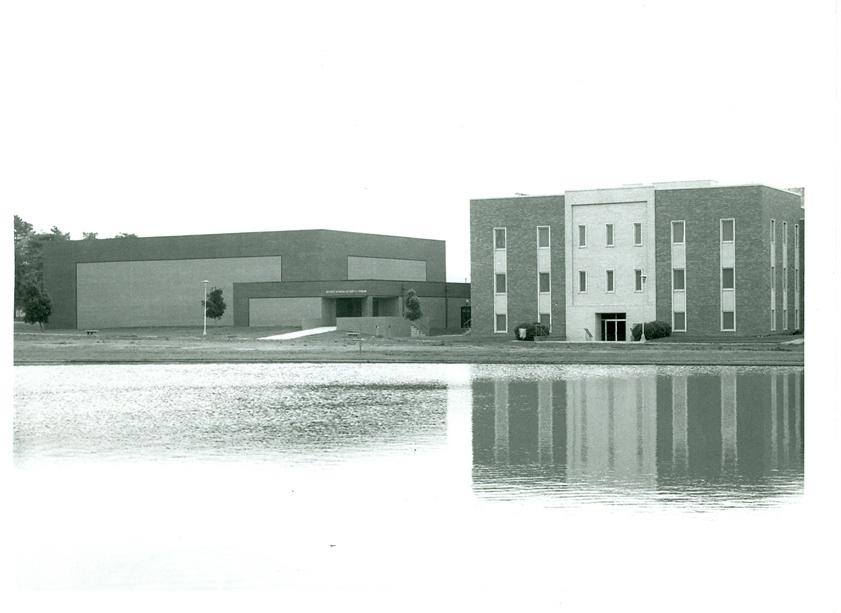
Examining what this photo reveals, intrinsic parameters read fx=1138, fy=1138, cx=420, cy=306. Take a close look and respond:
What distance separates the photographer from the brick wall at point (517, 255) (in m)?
69.6

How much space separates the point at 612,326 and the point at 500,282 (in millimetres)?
7656

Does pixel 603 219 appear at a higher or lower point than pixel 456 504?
higher

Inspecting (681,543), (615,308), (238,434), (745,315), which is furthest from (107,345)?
(681,543)

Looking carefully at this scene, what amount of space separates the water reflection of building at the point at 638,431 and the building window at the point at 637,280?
119 ft

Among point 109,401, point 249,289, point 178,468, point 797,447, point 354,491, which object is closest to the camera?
point 354,491

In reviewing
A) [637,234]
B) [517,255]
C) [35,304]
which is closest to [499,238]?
[517,255]

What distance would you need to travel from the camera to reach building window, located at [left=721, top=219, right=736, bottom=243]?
63438 millimetres

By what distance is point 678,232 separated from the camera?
2584 inches

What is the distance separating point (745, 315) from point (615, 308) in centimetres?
787

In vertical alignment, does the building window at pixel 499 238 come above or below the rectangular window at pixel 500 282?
above

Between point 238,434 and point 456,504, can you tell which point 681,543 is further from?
point 238,434

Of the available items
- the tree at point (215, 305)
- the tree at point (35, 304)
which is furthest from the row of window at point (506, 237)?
the tree at point (35, 304)

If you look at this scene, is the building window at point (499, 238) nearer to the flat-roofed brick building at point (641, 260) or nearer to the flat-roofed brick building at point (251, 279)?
the flat-roofed brick building at point (641, 260)

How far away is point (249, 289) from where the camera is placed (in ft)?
301
